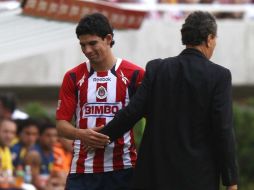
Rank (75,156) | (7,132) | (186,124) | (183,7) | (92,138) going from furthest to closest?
(183,7) < (7,132) < (75,156) < (92,138) < (186,124)

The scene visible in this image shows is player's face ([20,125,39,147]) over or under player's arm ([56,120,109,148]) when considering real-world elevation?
under

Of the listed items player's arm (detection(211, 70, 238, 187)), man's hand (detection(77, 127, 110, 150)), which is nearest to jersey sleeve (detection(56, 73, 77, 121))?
man's hand (detection(77, 127, 110, 150))

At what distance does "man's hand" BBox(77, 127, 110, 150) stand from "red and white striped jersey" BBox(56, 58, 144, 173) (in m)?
0.14

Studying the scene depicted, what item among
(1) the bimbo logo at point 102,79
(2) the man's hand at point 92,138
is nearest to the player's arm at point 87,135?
(2) the man's hand at point 92,138

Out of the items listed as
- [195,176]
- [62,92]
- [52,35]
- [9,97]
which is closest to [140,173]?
[195,176]

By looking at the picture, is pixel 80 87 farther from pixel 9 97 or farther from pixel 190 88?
pixel 9 97

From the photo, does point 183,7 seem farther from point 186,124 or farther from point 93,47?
point 186,124

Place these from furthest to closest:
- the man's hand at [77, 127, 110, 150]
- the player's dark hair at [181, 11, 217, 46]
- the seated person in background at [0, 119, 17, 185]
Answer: the seated person in background at [0, 119, 17, 185] → the man's hand at [77, 127, 110, 150] → the player's dark hair at [181, 11, 217, 46]

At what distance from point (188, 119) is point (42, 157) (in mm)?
6805

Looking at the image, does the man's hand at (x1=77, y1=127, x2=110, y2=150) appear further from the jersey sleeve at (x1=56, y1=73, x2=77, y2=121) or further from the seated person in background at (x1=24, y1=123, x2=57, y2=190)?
the seated person in background at (x1=24, y1=123, x2=57, y2=190)

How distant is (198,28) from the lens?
7039 mm

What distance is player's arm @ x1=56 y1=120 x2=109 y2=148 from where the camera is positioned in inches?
285

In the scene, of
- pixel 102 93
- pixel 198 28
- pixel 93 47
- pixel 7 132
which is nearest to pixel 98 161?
pixel 102 93

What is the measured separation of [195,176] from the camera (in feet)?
22.8
